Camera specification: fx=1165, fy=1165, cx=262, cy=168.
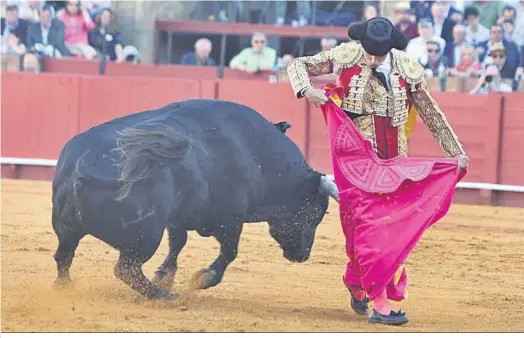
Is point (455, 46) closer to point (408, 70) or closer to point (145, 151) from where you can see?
point (408, 70)

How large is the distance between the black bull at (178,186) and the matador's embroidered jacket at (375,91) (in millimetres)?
514

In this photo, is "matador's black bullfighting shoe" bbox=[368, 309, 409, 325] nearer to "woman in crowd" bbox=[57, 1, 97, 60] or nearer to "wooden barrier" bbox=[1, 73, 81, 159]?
"wooden barrier" bbox=[1, 73, 81, 159]

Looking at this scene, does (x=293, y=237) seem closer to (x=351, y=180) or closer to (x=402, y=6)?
(x=351, y=180)

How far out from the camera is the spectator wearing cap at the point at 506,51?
33.1ft

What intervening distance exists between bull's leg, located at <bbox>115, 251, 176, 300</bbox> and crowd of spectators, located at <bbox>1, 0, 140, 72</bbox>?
6850 mm

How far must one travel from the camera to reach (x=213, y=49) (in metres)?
12.6

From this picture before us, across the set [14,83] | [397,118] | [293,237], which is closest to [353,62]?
[397,118]

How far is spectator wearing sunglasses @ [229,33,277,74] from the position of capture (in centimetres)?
1099

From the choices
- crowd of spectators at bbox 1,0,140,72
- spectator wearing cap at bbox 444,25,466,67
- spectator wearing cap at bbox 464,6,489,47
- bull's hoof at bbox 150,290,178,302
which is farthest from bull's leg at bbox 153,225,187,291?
crowd of spectators at bbox 1,0,140,72

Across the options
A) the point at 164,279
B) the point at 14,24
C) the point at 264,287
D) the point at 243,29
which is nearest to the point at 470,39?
the point at 243,29

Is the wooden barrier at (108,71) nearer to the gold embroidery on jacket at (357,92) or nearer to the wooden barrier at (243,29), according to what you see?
the wooden barrier at (243,29)

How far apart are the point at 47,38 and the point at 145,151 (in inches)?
285

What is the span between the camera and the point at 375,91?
16.2 feet

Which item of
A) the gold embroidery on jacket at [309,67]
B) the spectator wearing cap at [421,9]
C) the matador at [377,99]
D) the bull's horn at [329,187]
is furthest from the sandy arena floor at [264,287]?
the spectator wearing cap at [421,9]
